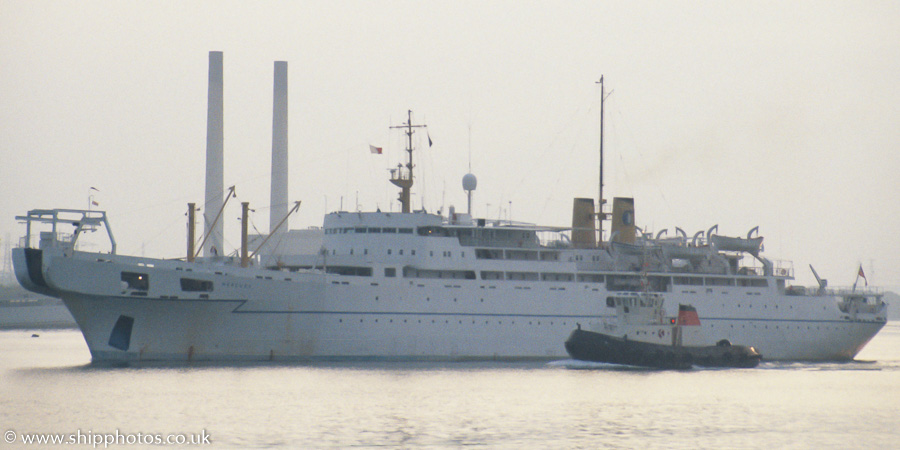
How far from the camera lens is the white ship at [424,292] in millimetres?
39188

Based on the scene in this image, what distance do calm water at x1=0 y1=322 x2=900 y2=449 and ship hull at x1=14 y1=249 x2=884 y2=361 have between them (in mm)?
1137

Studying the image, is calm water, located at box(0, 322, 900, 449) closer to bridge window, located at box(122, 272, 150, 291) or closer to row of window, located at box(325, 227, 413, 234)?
bridge window, located at box(122, 272, 150, 291)

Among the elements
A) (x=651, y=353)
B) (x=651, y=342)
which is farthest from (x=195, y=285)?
(x=651, y=342)

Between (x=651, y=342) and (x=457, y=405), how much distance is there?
15189 millimetres

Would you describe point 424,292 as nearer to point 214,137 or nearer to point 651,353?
point 651,353

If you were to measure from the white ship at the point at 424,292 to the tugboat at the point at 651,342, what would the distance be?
42.9 inches

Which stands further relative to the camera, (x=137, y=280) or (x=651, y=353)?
(x=651, y=353)

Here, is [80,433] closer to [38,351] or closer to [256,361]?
[256,361]

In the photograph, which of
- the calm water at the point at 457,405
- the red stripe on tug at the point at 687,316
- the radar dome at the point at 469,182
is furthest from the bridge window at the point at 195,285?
the red stripe on tug at the point at 687,316

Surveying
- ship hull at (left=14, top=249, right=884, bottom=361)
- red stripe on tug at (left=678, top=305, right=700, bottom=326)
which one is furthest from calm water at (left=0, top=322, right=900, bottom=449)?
red stripe on tug at (left=678, top=305, right=700, bottom=326)

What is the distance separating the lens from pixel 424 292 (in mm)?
42031

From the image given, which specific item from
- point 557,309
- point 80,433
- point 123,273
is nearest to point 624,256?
point 557,309

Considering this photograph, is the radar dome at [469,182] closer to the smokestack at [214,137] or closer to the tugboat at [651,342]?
the tugboat at [651,342]

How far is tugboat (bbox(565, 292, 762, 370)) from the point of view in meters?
42.8
